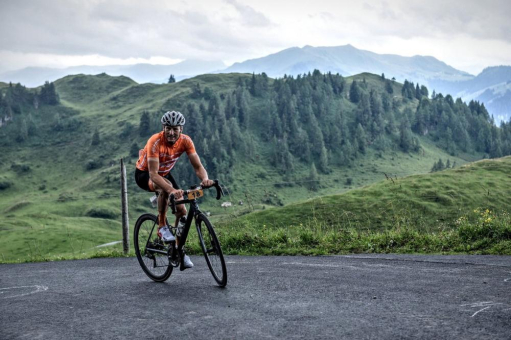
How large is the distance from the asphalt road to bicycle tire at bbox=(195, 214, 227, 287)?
0.30 metres

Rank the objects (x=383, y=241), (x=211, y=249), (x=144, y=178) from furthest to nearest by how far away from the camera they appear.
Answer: (x=383, y=241) < (x=144, y=178) < (x=211, y=249)

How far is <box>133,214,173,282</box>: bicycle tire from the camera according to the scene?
9914mm

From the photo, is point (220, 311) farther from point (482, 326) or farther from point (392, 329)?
point (482, 326)

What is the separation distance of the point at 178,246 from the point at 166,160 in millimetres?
1537

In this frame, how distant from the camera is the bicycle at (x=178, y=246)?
8.67m

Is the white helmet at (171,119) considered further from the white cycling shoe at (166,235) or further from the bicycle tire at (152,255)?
the bicycle tire at (152,255)

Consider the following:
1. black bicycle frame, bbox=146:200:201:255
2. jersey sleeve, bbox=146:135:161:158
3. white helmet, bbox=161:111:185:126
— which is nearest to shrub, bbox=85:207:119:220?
black bicycle frame, bbox=146:200:201:255

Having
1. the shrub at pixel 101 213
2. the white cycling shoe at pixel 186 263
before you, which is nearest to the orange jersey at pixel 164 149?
the white cycling shoe at pixel 186 263

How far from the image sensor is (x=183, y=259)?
30.2 feet

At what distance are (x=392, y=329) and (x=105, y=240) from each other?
402 feet

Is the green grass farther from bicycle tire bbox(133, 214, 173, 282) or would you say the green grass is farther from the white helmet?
the white helmet

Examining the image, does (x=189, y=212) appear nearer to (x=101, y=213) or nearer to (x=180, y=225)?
(x=180, y=225)

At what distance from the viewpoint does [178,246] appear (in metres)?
9.27

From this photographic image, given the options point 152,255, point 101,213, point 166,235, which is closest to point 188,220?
point 166,235
